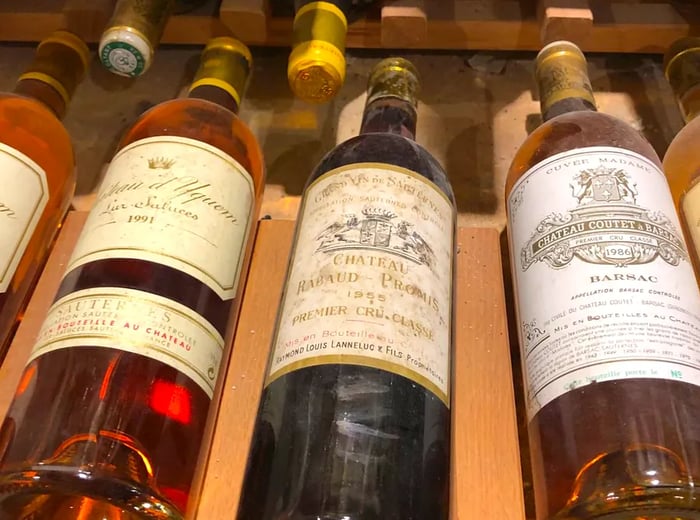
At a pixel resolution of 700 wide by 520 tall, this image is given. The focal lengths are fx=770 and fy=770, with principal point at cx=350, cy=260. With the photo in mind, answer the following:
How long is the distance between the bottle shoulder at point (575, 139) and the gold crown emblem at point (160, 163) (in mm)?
291

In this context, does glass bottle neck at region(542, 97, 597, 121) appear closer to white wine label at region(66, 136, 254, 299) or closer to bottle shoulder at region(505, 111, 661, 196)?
bottle shoulder at region(505, 111, 661, 196)

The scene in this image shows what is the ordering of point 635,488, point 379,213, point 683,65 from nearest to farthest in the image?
point 635,488, point 379,213, point 683,65

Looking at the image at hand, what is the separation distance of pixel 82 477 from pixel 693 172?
551 mm

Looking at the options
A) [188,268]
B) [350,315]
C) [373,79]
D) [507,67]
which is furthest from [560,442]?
[507,67]

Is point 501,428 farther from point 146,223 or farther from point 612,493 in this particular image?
point 146,223

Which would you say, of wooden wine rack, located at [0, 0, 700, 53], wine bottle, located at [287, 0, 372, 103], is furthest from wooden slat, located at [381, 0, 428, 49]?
wine bottle, located at [287, 0, 372, 103]

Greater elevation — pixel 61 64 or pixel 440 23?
pixel 440 23

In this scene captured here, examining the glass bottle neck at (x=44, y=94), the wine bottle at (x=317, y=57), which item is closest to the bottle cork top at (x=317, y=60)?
the wine bottle at (x=317, y=57)

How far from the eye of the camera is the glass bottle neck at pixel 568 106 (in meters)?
0.70

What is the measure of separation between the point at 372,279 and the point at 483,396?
160 mm

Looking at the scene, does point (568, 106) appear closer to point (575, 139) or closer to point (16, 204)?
point (575, 139)

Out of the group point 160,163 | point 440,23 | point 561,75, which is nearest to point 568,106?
point 561,75

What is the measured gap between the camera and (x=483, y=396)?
2.02 feet

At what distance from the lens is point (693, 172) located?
68 cm
